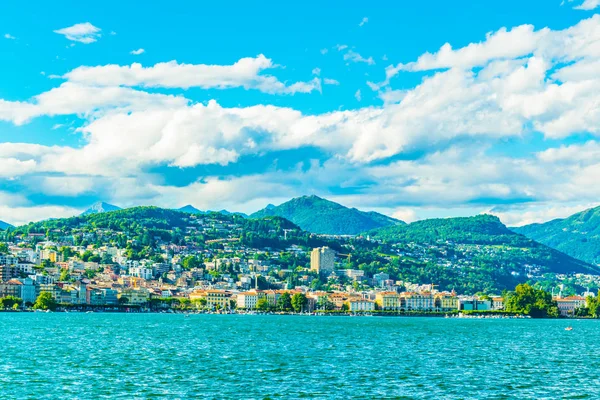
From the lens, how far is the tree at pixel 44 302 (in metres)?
182

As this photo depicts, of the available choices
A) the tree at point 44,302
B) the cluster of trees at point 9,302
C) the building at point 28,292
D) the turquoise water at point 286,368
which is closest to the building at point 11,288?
the building at point 28,292

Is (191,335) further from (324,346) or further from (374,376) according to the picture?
(374,376)

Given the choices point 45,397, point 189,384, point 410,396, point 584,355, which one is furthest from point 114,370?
point 584,355

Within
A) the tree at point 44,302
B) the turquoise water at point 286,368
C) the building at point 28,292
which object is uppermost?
the building at point 28,292

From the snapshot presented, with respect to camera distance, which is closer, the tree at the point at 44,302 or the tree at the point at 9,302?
the tree at the point at 9,302

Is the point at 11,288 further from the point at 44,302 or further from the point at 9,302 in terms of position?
the point at 44,302

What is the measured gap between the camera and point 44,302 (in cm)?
18262

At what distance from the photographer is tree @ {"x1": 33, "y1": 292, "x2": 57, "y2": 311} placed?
598 ft

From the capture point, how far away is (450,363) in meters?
62.1

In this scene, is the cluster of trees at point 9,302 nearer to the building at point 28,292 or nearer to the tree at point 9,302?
the tree at point 9,302

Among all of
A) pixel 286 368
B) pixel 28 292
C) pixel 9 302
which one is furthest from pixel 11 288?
pixel 286 368

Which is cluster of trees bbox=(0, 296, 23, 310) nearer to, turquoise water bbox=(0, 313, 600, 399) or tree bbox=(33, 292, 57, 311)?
tree bbox=(33, 292, 57, 311)

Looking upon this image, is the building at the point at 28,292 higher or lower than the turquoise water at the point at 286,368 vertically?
higher

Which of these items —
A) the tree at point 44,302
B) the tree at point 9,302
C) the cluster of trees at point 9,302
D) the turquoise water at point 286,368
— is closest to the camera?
the turquoise water at point 286,368
